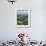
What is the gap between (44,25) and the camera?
19.5 ft

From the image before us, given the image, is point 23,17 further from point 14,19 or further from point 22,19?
point 14,19

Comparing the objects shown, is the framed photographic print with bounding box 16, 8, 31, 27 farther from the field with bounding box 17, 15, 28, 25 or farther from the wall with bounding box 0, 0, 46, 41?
the wall with bounding box 0, 0, 46, 41

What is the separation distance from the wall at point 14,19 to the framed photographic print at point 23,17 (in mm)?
134

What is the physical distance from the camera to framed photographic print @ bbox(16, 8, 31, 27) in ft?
19.0

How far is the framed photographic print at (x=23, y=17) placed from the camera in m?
5.78

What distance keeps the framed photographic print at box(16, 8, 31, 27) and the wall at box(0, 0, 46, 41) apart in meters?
0.13

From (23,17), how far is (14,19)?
0.41 meters

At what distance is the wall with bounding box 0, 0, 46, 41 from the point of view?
5715 millimetres

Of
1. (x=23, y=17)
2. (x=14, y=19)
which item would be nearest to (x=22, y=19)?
(x=23, y=17)

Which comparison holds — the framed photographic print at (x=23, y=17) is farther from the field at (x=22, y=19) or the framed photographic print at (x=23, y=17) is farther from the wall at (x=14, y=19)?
the wall at (x=14, y=19)

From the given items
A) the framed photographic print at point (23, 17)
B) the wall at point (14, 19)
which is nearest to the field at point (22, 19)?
the framed photographic print at point (23, 17)

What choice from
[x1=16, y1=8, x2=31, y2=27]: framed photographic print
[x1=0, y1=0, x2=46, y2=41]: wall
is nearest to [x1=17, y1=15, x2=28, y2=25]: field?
[x1=16, y1=8, x2=31, y2=27]: framed photographic print

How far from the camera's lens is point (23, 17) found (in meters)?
5.83

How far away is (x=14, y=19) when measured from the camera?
5.77 metres
